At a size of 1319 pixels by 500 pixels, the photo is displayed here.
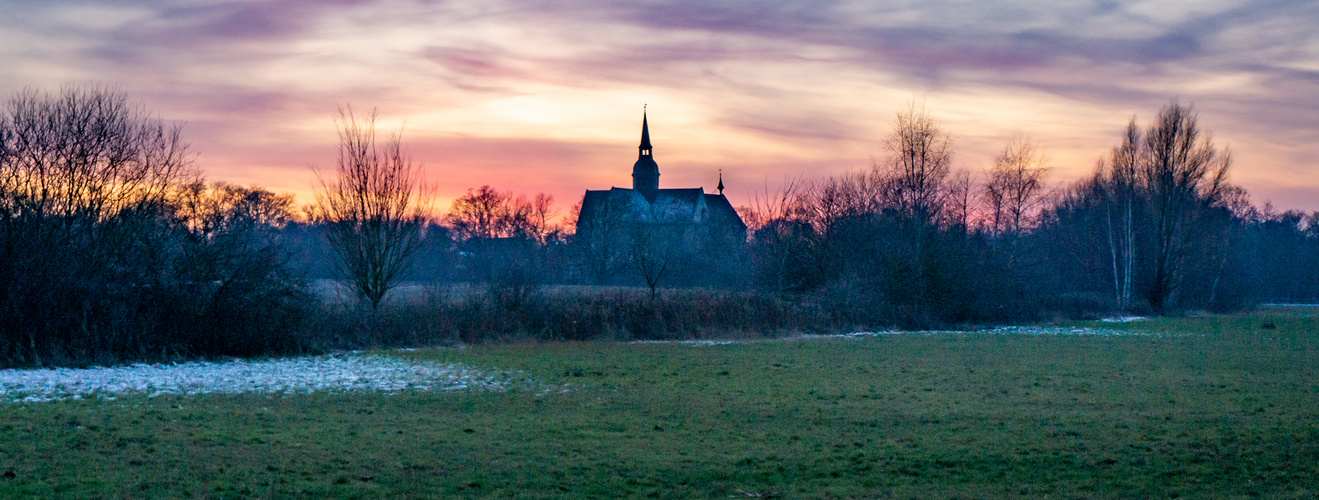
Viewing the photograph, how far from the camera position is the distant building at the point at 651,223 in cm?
6462

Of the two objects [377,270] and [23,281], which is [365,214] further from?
[23,281]

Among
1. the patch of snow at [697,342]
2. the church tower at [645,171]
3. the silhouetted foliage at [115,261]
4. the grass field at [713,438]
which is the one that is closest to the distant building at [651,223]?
the church tower at [645,171]

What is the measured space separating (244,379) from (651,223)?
5132 centimetres

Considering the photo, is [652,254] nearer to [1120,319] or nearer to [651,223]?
[651,223]

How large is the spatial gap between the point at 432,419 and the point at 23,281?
13338 millimetres

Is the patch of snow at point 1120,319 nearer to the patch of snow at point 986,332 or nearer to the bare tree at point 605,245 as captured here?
the patch of snow at point 986,332

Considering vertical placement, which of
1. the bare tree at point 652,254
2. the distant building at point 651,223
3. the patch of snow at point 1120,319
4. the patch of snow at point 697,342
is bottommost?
the patch of snow at point 697,342

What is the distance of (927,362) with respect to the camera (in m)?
21.5

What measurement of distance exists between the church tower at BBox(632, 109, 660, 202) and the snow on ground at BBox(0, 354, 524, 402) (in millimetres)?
85791

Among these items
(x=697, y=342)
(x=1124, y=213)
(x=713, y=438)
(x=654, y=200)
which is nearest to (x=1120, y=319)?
(x=1124, y=213)

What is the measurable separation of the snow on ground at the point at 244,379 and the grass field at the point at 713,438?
95 centimetres

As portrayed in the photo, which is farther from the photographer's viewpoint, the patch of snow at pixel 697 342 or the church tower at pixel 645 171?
the church tower at pixel 645 171

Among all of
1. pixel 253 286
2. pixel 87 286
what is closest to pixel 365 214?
→ pixel 253 286

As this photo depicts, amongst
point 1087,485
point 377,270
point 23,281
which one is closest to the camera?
point 1087,485
